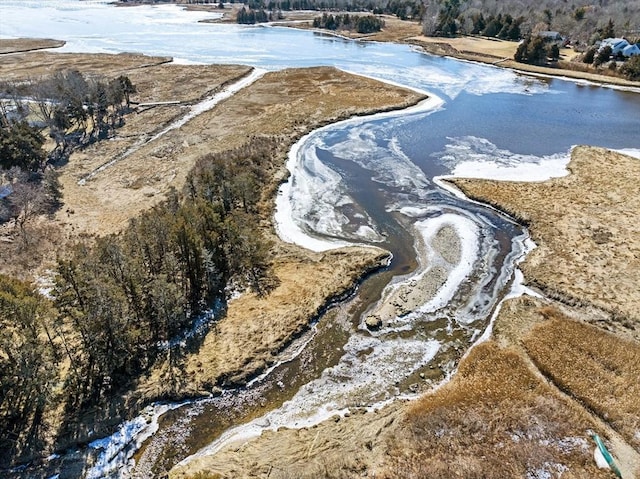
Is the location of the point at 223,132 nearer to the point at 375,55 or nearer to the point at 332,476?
the point at 332,476

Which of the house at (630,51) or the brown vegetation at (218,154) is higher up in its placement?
the house at (630,51)

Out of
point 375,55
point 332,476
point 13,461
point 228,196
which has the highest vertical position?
point 375,55

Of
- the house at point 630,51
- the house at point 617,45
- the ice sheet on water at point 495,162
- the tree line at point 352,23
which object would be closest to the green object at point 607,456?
the ice sheet on water at point 495,162

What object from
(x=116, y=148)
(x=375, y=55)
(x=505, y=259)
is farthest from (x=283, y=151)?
(x=375, y=55)

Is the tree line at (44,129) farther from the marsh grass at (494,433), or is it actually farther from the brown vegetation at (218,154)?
the marsh grass at (494,433)

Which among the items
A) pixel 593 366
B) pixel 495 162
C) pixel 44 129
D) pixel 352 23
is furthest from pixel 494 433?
pixel 352 23
